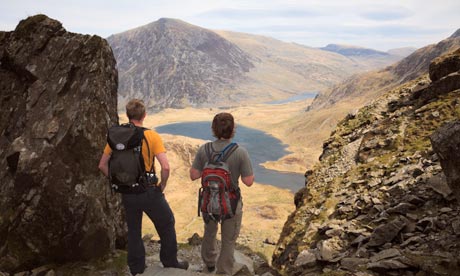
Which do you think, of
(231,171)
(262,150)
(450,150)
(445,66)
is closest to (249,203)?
(445,66)

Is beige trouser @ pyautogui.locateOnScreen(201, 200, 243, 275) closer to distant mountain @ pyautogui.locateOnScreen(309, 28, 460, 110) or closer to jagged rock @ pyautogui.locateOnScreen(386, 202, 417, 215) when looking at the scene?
jagged rock @ pyautogui.locateOnScreen(386, 202, 417, 215)

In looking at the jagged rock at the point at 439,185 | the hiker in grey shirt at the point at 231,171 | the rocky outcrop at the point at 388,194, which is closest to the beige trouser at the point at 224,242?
the hiker in grey shirt at the point at 231,171

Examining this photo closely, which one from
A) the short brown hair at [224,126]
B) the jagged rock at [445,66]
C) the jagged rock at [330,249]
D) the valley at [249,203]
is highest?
the jagged rock at [445,66]

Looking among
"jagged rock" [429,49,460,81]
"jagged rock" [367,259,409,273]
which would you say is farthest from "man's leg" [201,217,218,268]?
"jagged rock" [429,49,460,81]

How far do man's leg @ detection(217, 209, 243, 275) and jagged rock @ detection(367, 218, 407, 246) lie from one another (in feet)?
11.5

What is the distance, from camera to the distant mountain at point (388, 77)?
5945 inches

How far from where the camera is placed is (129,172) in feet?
23.9

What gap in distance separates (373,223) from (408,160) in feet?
13.1

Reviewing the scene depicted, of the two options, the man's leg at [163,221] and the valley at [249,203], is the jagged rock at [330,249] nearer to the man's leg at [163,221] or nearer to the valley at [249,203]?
the man's leg at [163,221]

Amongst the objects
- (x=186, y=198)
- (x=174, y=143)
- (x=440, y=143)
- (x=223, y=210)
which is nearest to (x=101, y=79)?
(x=223, y=210)

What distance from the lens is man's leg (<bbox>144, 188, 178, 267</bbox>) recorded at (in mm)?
7695

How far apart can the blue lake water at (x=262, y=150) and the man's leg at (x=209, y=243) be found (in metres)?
75.1

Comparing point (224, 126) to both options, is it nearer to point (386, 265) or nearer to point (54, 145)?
point (386, 265)

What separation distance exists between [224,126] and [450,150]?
14.0ft
